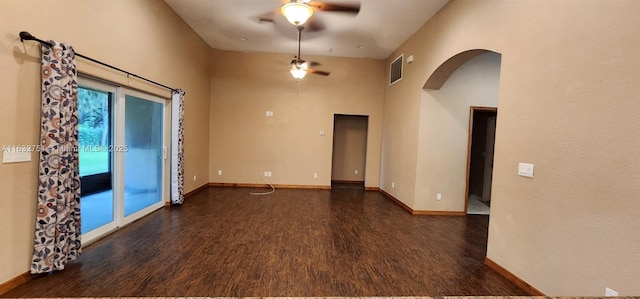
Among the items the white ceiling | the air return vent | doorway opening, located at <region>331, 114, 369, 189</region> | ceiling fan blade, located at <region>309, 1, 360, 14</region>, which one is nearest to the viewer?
ceiling fan blade, located at <region>309, 1, 360, 14</region>

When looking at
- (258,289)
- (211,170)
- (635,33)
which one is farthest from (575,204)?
(211,170)

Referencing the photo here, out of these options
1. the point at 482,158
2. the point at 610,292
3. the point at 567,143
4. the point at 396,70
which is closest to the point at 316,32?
the point at 396,70

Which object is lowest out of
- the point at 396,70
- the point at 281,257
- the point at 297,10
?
A: the point at 281,257

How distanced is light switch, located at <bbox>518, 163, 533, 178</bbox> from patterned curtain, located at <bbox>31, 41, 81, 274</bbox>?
432cm

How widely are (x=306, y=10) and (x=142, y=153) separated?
3.44 m

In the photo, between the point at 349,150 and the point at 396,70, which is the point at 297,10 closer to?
the point at 396,70

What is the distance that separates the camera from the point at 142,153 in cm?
405

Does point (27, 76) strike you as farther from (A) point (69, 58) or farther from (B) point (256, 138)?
(B) point (256, 138)

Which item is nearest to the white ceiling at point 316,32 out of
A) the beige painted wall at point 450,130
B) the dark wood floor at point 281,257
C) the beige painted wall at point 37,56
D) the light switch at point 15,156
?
the beige painted wall at point 37,56

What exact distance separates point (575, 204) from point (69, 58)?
178 inches

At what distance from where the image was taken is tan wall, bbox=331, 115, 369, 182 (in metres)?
Answer: 7.59

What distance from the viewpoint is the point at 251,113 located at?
6535mm

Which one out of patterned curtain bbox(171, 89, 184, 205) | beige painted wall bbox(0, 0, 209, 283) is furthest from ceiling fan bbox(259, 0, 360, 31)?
patterned curtain bbox(171, 89, 184, 205)

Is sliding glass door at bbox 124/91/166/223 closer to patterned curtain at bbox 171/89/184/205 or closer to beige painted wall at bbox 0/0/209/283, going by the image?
patterned curtain at bbox 171/89/184/205
